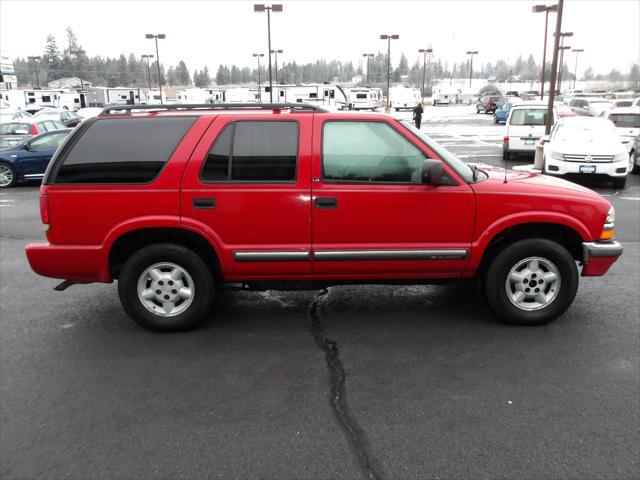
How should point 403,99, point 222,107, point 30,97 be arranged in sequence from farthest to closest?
point 403,99, point 30,97, point 222,107

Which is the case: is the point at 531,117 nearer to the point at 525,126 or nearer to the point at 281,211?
the point at 525,126

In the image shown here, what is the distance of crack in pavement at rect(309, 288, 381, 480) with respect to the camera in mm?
2978

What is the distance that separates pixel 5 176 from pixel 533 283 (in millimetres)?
14344

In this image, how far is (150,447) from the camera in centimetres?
311

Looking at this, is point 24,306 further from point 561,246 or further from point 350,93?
point 350,93

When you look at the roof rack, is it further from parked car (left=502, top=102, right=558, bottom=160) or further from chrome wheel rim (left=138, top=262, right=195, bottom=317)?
parked car (left=502, top=102, right=558, bottom=160)

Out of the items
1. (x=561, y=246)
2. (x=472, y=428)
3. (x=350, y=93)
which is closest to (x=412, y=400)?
(x=472, y=428)

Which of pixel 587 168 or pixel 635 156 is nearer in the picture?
pixel 587 168

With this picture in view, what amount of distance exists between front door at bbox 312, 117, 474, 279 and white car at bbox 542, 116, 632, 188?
30.8ft

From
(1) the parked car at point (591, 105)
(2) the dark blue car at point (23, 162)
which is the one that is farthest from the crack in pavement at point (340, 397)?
(1) the parked car at point (591, 105)

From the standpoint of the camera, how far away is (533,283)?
475cm

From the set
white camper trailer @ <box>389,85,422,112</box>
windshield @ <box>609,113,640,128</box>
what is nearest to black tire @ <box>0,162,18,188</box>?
windshield @ <box>609,113,640,128</box>

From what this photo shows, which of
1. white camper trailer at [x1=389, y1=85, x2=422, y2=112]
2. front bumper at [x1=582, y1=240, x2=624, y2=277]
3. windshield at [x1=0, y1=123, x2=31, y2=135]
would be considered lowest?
front bumper at [x1=582, y1=240, x2=624, y2=277]

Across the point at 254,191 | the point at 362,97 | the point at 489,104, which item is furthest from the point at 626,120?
the point at 362,97
